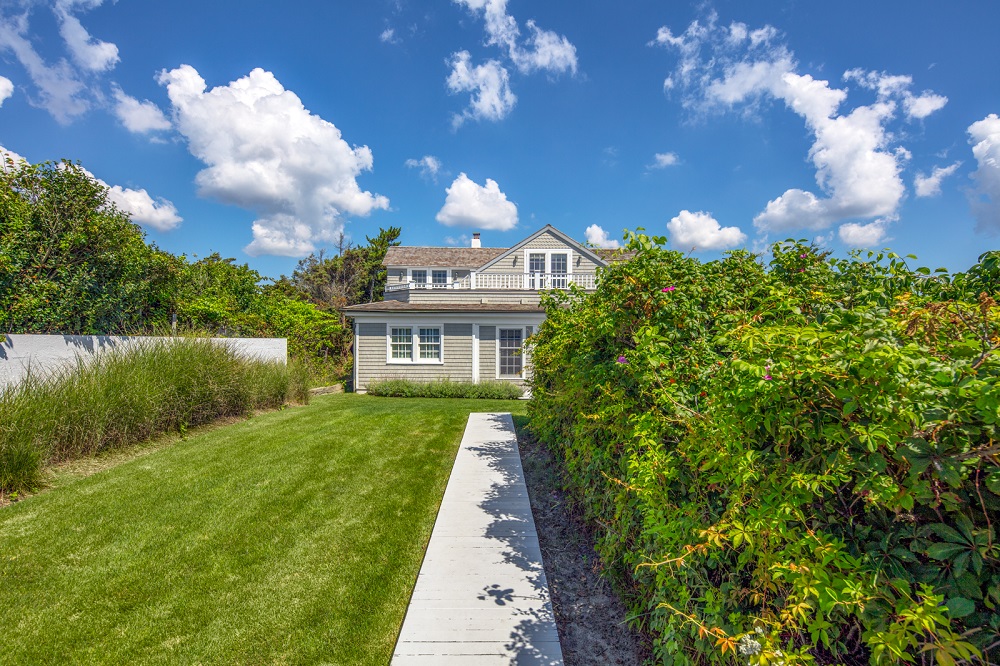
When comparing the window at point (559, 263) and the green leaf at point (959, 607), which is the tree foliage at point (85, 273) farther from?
the window at point (559, 263)

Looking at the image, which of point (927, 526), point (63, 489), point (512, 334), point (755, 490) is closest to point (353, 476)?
point (63, 489)

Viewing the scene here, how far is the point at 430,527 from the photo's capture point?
474 centimetres

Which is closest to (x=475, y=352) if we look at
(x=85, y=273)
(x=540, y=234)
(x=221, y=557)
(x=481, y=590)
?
(x=540, y=234)

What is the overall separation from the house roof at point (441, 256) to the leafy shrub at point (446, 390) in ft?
34.3

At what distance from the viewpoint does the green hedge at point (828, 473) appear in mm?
1188

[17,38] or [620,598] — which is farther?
[17,38]

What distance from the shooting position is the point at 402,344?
53.9 ft

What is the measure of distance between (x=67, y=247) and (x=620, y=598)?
39.9 ft

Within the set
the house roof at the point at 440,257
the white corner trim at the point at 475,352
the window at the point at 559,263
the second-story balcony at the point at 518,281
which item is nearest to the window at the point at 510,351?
the white corner trim at the point at 475,352

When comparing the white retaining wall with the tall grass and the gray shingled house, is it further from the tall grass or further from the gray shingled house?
the gray shingled house

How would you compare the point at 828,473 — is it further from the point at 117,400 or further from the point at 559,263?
the point at 559,263

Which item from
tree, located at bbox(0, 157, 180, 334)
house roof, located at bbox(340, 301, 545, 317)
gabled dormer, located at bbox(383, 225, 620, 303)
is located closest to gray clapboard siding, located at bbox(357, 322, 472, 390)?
house roof, located at bbox(340, 301, 545, 317)

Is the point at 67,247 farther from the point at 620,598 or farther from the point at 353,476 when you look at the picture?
the point at 620,598

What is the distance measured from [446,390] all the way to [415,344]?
2.41 metres
